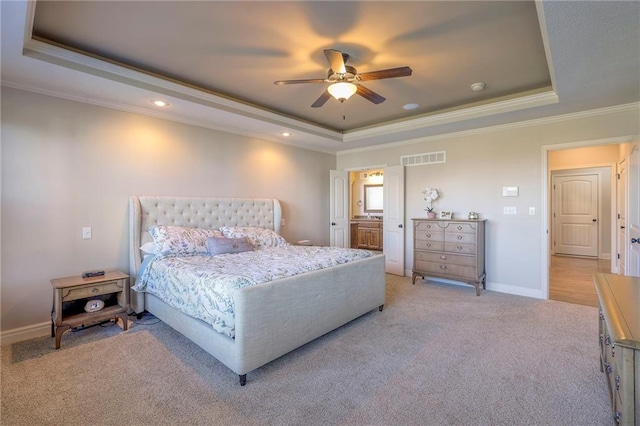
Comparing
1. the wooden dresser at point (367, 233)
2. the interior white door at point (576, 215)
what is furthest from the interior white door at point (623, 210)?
the wooden dresser at point (367, 233)

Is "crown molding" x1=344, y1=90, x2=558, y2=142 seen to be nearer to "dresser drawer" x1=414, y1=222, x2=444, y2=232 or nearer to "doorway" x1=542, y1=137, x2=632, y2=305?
"doorway" x1=542, y1=137, x2=632, y2=305

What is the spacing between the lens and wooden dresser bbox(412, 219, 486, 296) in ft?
14.4

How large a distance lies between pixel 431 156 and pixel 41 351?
18.2ft

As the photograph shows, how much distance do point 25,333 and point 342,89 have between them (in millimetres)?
3890

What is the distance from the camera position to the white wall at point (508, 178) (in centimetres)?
390

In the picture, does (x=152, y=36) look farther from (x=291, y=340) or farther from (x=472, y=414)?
(x=472, y=414)

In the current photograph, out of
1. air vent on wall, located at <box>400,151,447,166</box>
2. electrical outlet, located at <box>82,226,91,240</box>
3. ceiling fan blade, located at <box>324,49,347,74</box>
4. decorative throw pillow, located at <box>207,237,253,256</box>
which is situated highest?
ceiling fan blade, located at <box>324,49,347,74</box>

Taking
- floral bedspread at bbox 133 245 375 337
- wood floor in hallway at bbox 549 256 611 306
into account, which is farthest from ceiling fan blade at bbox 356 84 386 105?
wood floor in hallway at bbox 549 256 611 306

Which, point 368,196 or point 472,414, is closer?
point 472,414

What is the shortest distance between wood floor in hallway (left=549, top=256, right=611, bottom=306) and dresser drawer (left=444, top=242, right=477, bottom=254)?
124 cm

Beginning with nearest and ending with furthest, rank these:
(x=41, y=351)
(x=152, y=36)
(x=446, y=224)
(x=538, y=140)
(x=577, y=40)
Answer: (x=577, y=40) < (x=152, y=36) < (x=41, y=351) < (x=538, y=140) < (x=446, y=224)

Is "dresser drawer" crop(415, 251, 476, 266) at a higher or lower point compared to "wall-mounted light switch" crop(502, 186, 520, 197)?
lower

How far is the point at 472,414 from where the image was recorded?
6.13 ft

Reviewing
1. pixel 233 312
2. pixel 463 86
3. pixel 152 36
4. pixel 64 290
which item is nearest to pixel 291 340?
pixel 233 312
